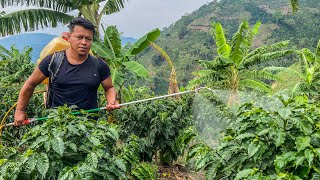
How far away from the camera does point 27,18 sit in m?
9.16

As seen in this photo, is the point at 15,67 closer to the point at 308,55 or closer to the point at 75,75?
the point at 308,55

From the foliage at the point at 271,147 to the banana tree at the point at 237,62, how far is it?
892 cm

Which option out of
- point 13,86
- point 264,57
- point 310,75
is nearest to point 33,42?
point 13,86

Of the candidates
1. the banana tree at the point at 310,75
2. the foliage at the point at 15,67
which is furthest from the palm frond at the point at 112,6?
the banana tree at the point at 310,75

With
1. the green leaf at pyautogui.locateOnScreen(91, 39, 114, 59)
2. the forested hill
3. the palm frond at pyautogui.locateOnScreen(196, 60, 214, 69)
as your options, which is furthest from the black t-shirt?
the forested hill

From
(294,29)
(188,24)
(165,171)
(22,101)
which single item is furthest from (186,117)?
(188,24)

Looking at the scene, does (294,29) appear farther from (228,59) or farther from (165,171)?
(165,171)

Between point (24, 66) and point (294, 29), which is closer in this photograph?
point (24, 66)

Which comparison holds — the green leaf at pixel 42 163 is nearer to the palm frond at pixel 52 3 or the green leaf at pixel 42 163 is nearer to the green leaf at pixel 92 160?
the green leaf at pixel 92 160

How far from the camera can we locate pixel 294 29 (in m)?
47.1

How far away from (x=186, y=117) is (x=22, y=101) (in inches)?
96.3

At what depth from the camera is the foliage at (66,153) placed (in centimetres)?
220

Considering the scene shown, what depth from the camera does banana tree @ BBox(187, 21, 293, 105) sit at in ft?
39.2

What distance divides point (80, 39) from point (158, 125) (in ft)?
6.37
